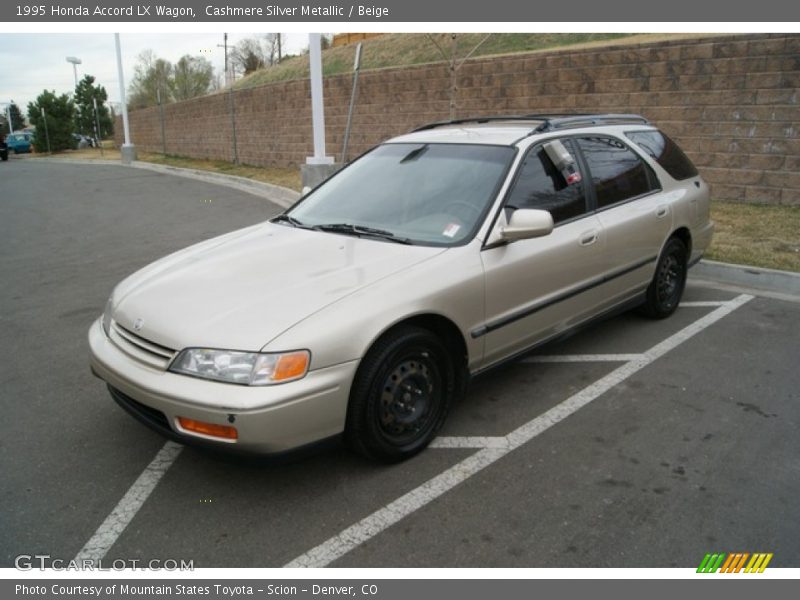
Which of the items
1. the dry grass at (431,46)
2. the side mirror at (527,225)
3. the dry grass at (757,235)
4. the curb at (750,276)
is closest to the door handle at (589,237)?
the side mirror at (527,225)

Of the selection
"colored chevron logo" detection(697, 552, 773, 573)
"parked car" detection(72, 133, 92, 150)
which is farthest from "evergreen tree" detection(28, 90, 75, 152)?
"colored chevron logo" detection(697, 552, 773, 573)

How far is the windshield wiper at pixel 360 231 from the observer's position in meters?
3.55

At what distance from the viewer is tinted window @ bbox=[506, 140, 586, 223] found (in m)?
3.79

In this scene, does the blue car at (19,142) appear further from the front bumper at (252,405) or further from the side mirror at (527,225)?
the side mirror at (527,225)

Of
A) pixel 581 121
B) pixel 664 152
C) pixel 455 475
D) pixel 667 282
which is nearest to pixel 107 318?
pixel 455 475

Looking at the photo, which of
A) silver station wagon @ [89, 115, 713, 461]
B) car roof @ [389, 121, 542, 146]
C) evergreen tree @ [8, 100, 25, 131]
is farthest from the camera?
evergreen tree @ [8, 100, 25, 131]

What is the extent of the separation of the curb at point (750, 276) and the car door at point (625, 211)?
6.23 feet

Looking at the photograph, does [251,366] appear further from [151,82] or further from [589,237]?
[151,82]

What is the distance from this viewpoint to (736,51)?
8.95m

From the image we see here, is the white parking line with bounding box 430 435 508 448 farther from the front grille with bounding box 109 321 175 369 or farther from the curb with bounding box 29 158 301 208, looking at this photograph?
the curb with bounding box 29 158 301 208

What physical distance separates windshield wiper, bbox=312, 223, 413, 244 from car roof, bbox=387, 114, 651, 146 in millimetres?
898

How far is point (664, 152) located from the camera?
5199 millimetres

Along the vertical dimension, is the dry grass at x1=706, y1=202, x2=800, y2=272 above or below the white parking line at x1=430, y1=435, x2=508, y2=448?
above

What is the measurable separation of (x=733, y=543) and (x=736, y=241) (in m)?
5.64
